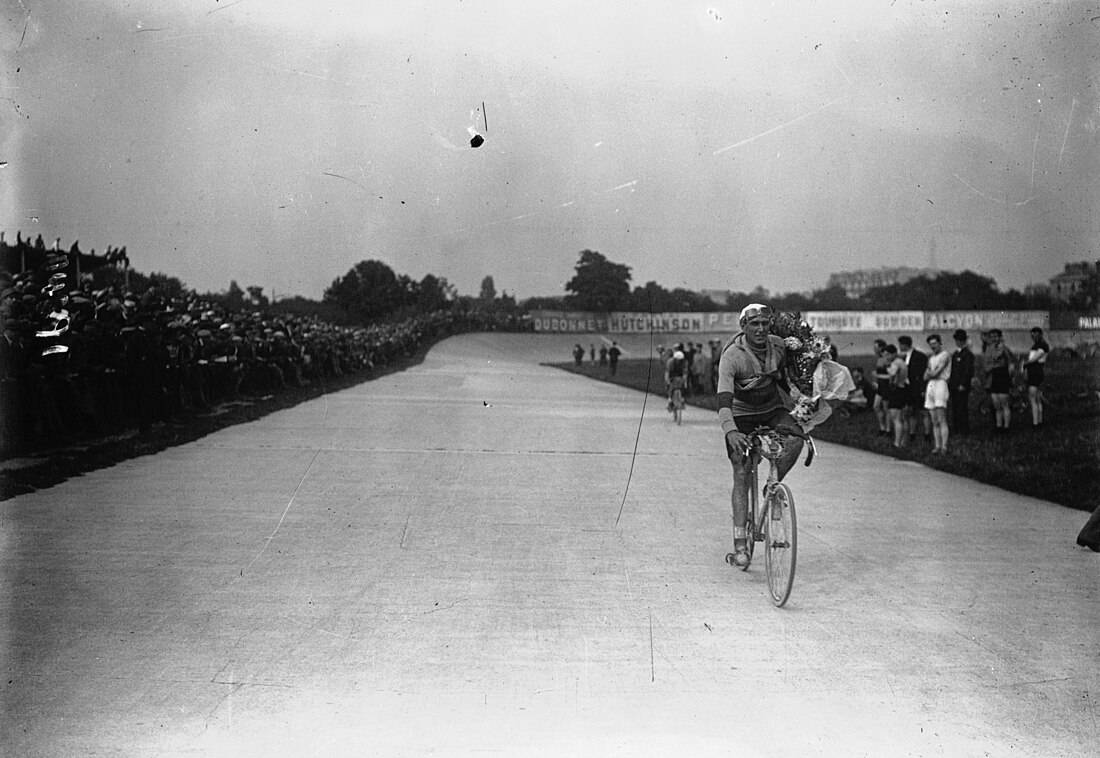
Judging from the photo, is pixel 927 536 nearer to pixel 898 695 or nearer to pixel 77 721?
pixel 898 695

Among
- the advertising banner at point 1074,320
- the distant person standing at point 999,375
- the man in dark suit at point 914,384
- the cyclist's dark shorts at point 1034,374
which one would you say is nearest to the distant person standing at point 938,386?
the man in dark suit at point 914,384

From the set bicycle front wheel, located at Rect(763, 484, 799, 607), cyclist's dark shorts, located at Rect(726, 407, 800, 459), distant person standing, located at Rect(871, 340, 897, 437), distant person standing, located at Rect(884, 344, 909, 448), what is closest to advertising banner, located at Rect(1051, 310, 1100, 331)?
distant person standing, located at Rect(884, 344, 909, 448)

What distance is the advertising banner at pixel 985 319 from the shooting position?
13.6 meters

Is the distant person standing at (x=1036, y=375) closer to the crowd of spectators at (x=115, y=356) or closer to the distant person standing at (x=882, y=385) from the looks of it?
the distant person standing at (x=882, y=385)

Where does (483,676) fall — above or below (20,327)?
below

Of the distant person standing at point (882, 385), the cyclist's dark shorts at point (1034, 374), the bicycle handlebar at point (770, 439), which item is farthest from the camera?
the distant person standing at point (882, 385)

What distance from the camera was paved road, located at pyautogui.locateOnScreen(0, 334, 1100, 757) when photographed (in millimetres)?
4316

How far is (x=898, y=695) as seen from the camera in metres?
4.77

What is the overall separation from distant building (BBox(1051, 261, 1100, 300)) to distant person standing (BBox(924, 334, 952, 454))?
12.6 ft

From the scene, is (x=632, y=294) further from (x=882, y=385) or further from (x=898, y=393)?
(x=882, y=385)

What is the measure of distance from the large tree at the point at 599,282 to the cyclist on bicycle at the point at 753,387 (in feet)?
14.4

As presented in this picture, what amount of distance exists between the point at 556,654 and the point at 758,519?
2.20m

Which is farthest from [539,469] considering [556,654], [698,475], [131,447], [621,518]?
[556,654]

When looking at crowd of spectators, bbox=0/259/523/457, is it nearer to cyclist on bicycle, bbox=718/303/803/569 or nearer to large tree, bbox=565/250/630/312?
large tree, bbox=565/250/630/312
